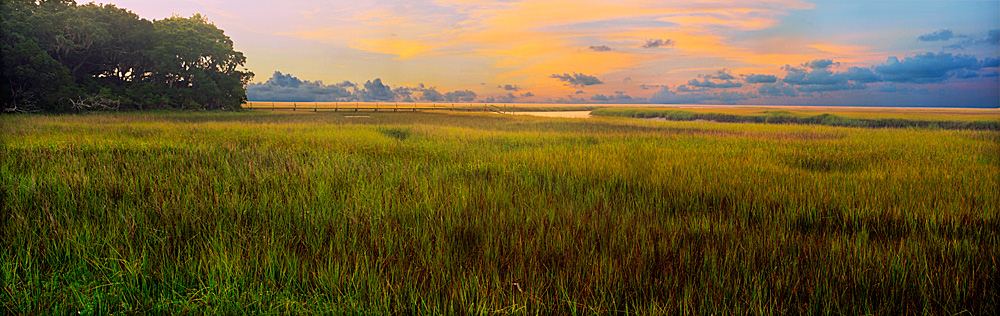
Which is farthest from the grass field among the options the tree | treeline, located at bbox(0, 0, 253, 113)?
the tree

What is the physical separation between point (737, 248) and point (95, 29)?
128 ft

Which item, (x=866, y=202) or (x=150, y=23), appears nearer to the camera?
(x=866, y=202)

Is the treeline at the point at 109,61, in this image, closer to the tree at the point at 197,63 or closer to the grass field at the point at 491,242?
the tree at the point at 197,63

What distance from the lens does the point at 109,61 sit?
106 feet

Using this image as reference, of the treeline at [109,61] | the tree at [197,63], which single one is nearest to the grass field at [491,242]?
the treeline at [109,61]

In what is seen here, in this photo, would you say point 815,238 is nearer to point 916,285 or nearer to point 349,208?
point 916,285

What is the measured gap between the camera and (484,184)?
570cm

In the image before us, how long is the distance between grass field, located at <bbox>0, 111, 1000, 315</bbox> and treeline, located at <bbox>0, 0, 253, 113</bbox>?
2688 centimetres

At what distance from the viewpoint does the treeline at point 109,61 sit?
25219 millimetres

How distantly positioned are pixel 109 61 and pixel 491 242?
136 feet

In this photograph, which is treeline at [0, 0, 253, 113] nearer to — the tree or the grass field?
the tree

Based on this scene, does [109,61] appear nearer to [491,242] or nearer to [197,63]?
[197,63]

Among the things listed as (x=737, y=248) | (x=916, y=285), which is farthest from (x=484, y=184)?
(x=916, y=285)

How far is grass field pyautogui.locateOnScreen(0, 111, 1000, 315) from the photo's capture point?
2416 mm
